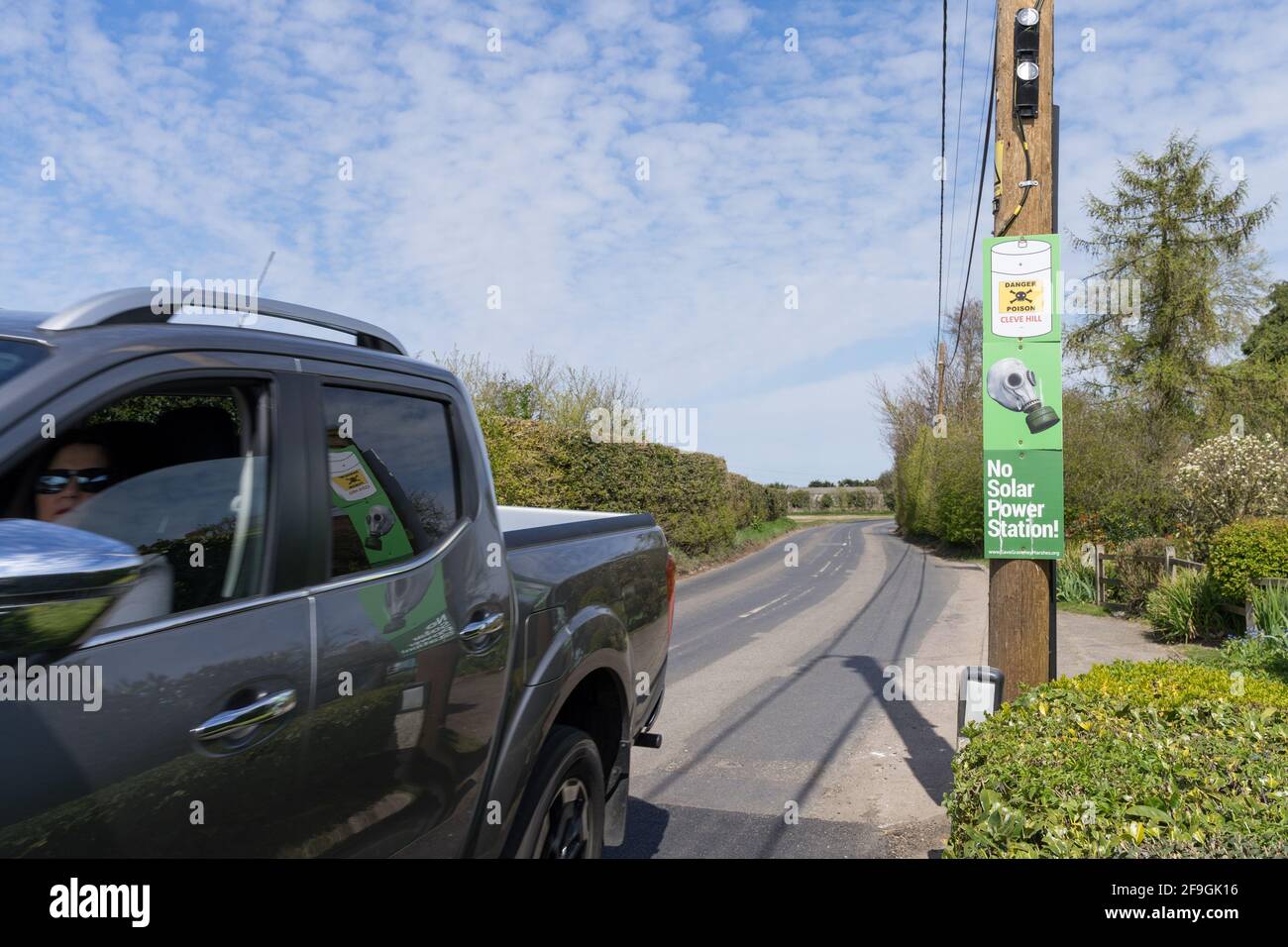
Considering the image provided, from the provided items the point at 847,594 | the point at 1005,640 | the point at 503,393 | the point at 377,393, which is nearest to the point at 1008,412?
the point at 1005,640

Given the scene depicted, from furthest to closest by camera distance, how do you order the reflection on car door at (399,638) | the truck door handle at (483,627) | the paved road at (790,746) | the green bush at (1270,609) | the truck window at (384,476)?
the green bush at (1270,609), the paved road at (790,746), the truck door handle at (483,627), the truck window at (384,476), the reflection on car door at (399,638)

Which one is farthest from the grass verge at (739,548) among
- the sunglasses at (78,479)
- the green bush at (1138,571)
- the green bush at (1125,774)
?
the sunglasses at (78,479)

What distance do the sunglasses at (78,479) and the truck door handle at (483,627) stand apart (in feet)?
3.38

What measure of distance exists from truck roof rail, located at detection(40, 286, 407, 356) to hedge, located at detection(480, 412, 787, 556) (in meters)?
13.5

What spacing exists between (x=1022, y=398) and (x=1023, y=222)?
3.86 ft

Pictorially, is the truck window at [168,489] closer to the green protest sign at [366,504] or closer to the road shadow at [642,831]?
the green protest sign at [366,504]

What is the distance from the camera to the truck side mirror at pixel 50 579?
152 cm

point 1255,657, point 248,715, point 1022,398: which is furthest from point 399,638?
point 1255,657

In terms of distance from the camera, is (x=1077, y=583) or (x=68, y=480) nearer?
(x=68, y=480)

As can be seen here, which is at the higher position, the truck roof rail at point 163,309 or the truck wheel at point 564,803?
the truck roof rail at point 163,309

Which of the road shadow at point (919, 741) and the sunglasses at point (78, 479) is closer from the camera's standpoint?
the sunglasses at point (78, 479)

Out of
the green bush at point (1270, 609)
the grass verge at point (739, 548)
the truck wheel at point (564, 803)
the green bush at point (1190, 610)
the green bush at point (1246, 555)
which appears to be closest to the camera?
the truck wheel at point (564, 803)

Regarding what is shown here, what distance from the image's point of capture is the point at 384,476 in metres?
2.74

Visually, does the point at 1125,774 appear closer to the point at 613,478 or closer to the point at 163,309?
the point at 163,309
